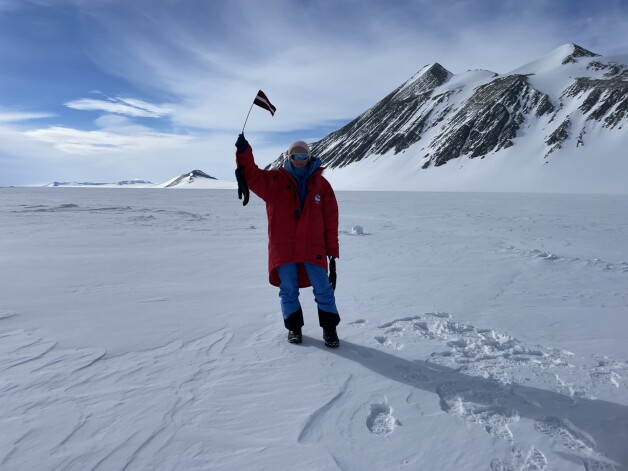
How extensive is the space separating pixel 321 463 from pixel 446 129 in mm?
93864

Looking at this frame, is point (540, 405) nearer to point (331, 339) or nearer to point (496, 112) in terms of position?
point (331, 339)

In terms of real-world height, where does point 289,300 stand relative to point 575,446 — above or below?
above

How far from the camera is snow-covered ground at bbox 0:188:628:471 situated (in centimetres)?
222

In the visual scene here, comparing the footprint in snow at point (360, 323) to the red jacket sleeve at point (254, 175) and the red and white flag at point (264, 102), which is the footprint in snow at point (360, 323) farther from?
the red and white flag at point (264, 102)

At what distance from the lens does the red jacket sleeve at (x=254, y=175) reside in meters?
3.46

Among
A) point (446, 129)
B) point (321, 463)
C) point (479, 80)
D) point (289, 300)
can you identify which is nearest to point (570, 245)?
point (289, 300)

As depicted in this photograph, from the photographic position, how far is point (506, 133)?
7512cm

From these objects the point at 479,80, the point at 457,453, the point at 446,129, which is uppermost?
the point at 479,80

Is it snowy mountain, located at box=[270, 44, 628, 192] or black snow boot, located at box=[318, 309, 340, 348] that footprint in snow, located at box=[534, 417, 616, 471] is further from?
snowy mountain, located at box=[270, 44, 628, 192]

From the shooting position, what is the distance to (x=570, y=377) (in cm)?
302

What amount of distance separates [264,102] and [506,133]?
81.9m

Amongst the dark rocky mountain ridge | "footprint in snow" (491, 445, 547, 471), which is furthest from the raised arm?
the dark rocky mountain ridge

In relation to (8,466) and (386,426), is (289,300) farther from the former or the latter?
(8,466)

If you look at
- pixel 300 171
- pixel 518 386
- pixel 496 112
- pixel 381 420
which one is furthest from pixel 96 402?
pixel 496 112
